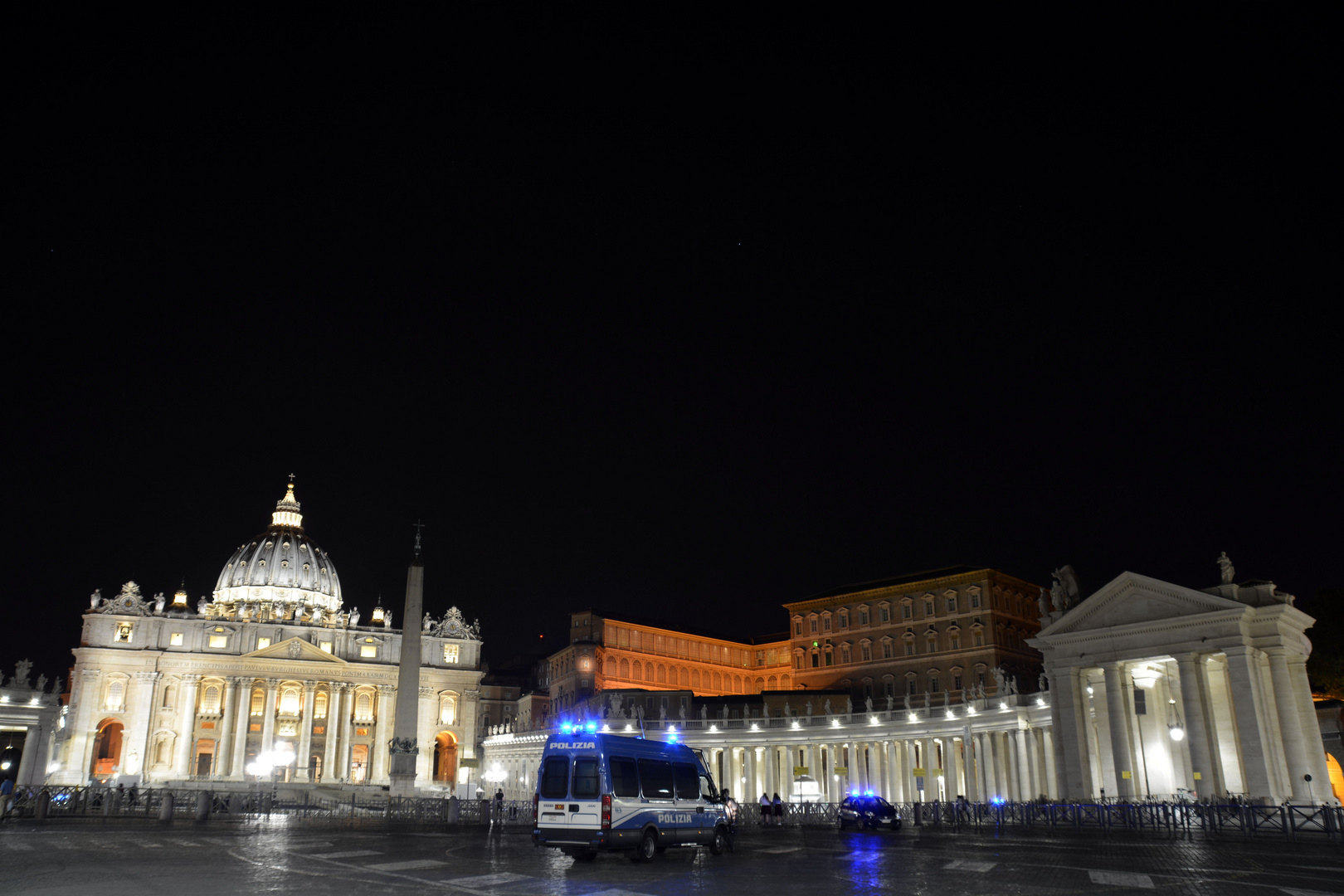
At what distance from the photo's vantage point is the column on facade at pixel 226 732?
108 meters

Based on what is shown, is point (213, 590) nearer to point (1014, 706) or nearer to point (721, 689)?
point (721, 689)

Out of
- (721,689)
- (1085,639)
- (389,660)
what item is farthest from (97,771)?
(1085,639)

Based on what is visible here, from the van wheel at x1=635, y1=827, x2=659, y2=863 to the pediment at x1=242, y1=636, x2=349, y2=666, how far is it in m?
101

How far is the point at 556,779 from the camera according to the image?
77.2 feet

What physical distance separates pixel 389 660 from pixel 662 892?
114 meters

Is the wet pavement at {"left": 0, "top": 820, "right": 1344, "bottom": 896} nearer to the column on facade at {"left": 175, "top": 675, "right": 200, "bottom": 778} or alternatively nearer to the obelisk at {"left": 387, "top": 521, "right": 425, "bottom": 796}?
the obelisk at {"left": 387, "top": 521, "right": 425, "bottom": 796}

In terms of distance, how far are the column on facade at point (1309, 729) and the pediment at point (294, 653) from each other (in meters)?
100

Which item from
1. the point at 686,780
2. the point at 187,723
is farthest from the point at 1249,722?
the point at 187,723

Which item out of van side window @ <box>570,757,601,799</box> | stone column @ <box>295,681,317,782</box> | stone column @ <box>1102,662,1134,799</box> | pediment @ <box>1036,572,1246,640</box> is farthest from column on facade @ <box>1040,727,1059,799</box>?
stone column @ <box>295,681,317,782</box>

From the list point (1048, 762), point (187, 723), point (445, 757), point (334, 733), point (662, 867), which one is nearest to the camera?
point (662, 867)

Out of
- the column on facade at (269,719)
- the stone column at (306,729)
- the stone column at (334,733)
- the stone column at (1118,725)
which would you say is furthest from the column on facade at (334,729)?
the stone column at (1118,725)

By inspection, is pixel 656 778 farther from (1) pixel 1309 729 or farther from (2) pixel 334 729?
(2) pixel 334 729

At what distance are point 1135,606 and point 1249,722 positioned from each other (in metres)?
7.02

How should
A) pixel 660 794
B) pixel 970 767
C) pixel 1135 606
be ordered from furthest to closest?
pixel 970 767 < pixel 1135 606 < pixel 660 794
